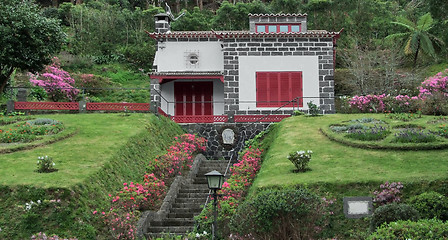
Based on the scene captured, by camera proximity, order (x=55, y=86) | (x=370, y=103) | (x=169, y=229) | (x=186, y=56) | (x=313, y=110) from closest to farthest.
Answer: (x=169, y=229), (x=313, y=110), (x=370, y=103), (x=186, y=56), (x=55, y=86)

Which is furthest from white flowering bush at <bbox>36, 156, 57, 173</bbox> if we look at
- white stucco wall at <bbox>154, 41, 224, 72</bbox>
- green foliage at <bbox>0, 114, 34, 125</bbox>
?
white stucco wall at <bbox>154, 41, 224, 72</bbox>

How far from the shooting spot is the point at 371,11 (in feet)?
143

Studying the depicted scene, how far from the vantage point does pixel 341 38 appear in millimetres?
42000

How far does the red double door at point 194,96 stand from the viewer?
31094 millimetres

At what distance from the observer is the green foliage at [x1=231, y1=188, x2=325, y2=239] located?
12.7 metres

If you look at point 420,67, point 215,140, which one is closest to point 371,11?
point 420,67

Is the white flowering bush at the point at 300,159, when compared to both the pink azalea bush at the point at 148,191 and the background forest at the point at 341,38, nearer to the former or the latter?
the pink azalea bush at the point at 148,191

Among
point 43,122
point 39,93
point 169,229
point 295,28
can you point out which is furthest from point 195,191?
point 39,93

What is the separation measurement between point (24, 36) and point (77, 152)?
9.42 m

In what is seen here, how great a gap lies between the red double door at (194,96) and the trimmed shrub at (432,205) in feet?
59.8

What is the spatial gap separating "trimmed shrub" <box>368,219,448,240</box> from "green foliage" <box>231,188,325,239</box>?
6.53 ft

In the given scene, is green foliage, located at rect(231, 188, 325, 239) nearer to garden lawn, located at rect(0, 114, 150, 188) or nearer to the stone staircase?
the stone staircase

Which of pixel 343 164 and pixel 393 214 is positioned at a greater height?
pixel 343 164

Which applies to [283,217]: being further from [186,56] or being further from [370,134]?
[186,56]
